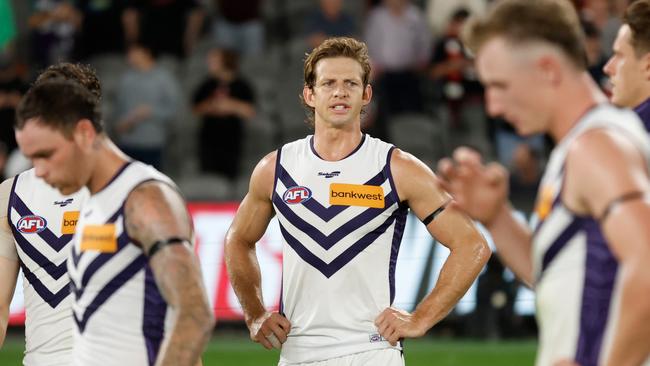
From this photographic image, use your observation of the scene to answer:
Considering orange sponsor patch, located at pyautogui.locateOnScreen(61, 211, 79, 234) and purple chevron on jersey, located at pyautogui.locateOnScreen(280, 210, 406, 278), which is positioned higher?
orange sponsor patch, located at pyautogui.locateOnScreen(61, 211, 79, 234)

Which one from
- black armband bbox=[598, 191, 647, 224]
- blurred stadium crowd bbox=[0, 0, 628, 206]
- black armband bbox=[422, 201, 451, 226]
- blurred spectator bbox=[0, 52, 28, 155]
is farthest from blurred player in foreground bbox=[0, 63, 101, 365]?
blurred spectator bbox=[0, 52, 28, 155]

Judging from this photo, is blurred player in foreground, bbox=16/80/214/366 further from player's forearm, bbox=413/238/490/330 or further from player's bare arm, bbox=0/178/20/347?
player's forearm, bbox=413/238/490/330

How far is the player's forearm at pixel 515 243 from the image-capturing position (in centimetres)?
470

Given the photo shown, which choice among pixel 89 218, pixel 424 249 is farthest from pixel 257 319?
pixel 424 249

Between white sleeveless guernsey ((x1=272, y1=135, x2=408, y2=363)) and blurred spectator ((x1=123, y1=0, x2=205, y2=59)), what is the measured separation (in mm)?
9615

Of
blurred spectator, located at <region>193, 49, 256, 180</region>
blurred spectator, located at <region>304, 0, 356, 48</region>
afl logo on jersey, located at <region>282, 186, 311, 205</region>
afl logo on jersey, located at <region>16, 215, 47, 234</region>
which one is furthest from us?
blurred spectator, located at <region>304, 0, 356, 48</region>

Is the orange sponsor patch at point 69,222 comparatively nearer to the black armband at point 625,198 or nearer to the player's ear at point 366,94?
the player's ear at point 366,94

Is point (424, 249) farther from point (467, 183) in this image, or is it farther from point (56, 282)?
point (467, 183)

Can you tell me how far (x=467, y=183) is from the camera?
4.33 m

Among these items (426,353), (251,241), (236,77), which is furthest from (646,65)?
(236,77)

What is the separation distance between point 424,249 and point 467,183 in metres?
9.02

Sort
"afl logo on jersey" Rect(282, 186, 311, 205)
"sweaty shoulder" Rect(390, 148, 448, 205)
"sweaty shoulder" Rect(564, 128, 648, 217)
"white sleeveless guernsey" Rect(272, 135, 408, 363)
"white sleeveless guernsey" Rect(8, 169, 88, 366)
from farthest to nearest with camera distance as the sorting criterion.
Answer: "afl logo on jersey" Rect(282, 186, 311, 205)
"sweaty shoulder" Rect(390, 148, 448, 205)
"white sleeveless guernsey" Rect(272, 135, 408, 363)
"white sleeveless guernsey" Rect(8, 169, 88, 366)
"sweaty shoulder" Rect(564, 128, 648, 217)

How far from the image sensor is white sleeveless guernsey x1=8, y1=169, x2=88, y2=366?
6652 mm

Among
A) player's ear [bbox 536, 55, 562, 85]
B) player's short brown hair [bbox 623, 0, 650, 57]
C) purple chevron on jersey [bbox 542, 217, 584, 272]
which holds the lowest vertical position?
purple chevron on jersey [bbox 542, 217, 584, 272]
